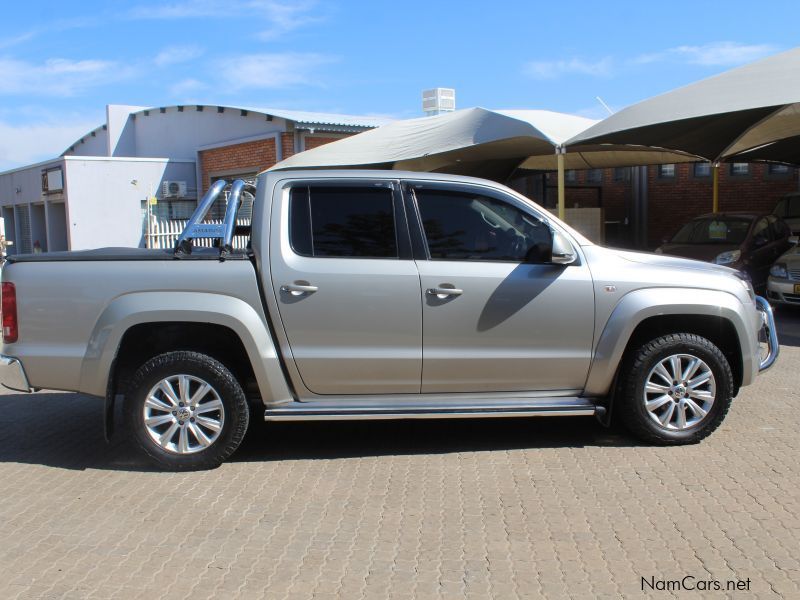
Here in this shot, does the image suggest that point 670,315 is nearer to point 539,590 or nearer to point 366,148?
point 539,590

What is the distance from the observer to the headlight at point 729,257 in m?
13.0

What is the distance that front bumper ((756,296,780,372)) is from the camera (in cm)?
589

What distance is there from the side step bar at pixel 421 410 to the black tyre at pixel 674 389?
0.33 meters

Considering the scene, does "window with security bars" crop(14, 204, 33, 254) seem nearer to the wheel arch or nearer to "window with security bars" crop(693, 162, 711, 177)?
"window with security bars" crop(693, 162, 711, 177)

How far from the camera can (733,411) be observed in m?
6.61

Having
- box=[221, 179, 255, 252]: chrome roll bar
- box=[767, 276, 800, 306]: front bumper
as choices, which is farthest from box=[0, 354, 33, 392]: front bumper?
box=[767, 276, 800, 306]: front bumper

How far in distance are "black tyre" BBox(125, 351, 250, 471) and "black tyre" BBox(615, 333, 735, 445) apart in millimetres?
2644

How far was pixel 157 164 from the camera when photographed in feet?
83.5

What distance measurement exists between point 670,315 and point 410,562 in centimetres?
277

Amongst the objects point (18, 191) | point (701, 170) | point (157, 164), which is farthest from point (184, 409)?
point (18, 191)

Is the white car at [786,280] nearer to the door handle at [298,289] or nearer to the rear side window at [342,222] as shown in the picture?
the rear side window at [342,222]

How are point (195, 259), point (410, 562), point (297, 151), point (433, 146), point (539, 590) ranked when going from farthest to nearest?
point (297, 151), point (433, 146), point (195, 259), point (410, 562), point (539, 590)

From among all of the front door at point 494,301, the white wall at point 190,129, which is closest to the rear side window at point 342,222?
the front door at point 494,301

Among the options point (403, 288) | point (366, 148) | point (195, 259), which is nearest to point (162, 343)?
point (195, 259)
